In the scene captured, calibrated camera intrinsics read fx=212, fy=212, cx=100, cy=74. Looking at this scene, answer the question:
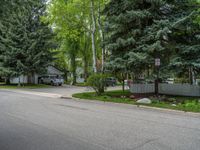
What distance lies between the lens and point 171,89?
53.9 feet

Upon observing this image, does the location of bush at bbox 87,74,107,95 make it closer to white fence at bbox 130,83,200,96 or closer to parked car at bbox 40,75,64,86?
white fence at bbox 130,83,200,96

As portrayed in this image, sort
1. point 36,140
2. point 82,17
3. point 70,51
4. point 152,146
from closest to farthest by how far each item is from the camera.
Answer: point 152,146, point 36,140, point 82,17, point 70,51

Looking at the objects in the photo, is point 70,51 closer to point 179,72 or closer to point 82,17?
point 82,17

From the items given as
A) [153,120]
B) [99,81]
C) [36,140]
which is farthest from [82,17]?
[36,140]

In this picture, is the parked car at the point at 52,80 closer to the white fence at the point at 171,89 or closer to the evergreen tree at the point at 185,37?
the white fence at the point at 171,89

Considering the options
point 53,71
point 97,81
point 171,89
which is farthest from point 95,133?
→ point 53,71

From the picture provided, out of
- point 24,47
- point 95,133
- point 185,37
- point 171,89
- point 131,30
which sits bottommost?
point 95,133

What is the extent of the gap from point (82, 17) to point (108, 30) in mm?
5872

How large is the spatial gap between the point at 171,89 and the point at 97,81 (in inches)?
A: 243

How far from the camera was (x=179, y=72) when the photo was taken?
495 inches

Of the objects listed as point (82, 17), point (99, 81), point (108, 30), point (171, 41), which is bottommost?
point (99, 81)

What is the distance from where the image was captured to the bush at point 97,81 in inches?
554

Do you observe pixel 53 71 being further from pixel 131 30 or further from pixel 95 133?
pixel 95 133

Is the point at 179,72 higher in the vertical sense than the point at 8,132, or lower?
higher
